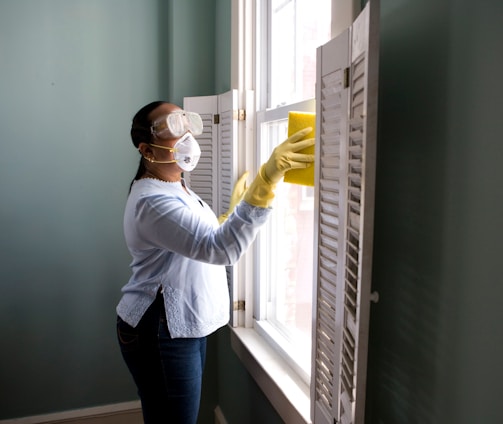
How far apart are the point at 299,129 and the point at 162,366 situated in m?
0.82

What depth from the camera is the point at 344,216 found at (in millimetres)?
1046

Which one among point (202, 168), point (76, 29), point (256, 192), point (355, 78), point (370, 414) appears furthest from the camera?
point (76, 29)

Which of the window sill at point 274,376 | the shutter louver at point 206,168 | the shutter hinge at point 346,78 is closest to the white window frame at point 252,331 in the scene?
the window sill at point 274,376

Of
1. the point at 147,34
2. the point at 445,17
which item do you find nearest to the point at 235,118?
the point at 147,34

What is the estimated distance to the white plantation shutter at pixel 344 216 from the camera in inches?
34.6

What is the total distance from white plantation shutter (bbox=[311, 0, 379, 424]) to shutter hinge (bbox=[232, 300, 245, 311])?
34.5 inches

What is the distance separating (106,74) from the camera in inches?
100

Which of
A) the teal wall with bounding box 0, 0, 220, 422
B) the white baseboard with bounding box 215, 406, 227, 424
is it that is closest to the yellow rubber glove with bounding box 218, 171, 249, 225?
the teal wall with bounding box 0, 0, 220, 422

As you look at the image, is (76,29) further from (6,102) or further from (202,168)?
(202,168)

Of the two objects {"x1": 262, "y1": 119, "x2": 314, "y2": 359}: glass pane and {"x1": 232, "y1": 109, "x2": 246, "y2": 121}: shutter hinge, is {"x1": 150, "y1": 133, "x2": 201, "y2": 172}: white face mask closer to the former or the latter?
{"x1": 262, "y1": 119, "x2": 314, "y2": 359}: glass pane

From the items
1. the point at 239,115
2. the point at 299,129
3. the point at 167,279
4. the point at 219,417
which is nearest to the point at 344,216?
the point at 299,129

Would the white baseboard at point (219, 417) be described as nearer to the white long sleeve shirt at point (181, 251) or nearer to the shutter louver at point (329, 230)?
the white long sleeve shirt at point (181, 251)

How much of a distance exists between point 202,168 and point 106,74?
2.39 ft

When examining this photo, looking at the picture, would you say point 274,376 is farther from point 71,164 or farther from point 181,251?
point 71,164
